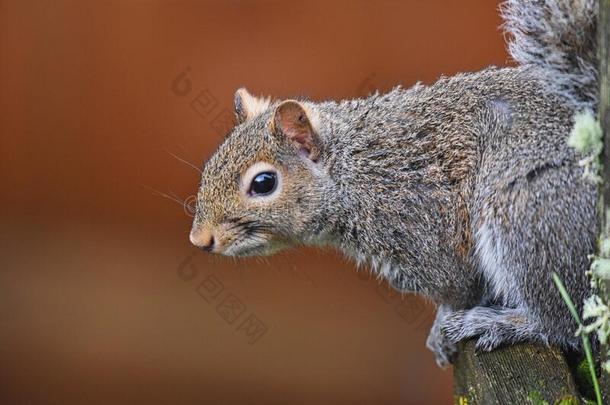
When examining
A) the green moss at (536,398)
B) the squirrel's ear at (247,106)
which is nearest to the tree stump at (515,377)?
the green moss at (536,398)

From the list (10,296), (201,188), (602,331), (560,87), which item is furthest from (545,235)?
(10,296)

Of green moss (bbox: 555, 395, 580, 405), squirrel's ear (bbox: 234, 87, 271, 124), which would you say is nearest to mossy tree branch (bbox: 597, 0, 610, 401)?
green moss (bbox: 555, 395, 580, 405)

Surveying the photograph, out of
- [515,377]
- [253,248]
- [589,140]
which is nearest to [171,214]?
[253,248]

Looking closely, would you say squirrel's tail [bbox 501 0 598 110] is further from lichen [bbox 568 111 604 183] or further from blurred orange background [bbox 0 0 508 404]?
blurred orange background [bbox 0 0 508 404]

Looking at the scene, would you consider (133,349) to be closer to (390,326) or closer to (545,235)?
(390,326)

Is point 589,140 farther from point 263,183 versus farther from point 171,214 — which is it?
point 171,214

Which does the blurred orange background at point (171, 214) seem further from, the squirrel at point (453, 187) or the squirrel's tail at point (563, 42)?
the squirrel's tail at point (563, 42)

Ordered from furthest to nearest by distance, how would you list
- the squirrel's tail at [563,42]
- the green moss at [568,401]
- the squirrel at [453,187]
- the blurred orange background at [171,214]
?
1. the blurred orange background at [171,214]
2. the squirrel at [453,187]
3. the squirrel's tail at [563,42]
4. the green moss at [568,401]
